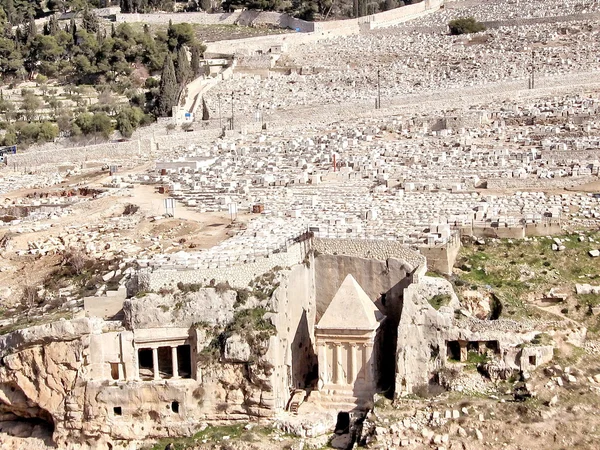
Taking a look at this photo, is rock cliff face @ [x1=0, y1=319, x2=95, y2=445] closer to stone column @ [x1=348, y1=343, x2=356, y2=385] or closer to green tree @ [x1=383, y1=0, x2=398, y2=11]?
stone column @ [x1=348, y1=343, x2=356, y2=385]

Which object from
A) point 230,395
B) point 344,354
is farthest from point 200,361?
point 344,354

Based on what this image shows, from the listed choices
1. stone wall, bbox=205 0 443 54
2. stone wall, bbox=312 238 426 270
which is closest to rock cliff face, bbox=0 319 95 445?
stone wall, bbox=312 238 426 270

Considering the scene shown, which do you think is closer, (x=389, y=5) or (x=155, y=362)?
(x=155, y=362)

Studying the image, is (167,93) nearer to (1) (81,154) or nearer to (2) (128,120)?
(2) (128,120)

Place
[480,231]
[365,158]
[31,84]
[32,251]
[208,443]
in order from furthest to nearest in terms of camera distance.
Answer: [31,84] → [365,158] → [32,251] → [480,231] → [208,443]

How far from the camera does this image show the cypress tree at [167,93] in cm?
5684

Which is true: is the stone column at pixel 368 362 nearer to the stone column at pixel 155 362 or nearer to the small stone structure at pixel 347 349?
the small stone structure at pixel 347 349

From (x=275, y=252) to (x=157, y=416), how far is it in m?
4.11

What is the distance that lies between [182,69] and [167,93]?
15.0ft

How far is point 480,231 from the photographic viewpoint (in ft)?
89.0

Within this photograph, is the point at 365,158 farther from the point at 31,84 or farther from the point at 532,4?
the point at 532,4

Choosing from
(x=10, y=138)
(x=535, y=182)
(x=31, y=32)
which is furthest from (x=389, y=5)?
(x=535, y=182)

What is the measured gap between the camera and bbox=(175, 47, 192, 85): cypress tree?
60.9 m

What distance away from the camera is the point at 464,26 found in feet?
231
